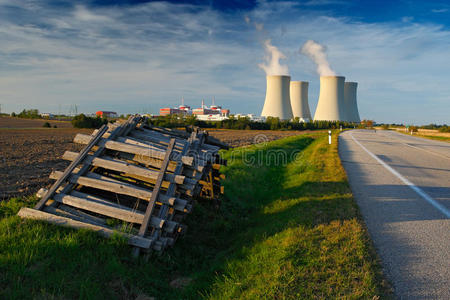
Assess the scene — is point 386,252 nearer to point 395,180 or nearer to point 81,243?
point 81,243

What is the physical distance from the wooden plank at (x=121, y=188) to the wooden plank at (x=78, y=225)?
0.63 m

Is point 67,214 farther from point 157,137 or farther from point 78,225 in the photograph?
point 157,137

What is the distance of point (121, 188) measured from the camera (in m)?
4.60

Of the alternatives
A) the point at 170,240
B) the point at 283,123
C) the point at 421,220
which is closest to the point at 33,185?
the point at 170,240

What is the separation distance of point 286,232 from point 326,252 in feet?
2.66

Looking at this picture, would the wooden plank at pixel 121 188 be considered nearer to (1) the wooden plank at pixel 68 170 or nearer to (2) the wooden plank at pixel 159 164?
(1) the wooden plank at pixel 68 170

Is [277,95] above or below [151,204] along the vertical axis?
above

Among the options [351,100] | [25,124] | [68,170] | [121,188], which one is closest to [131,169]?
[121,188]

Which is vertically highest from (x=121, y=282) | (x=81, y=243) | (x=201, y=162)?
(x=201, y=162)

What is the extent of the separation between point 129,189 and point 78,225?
0.81m

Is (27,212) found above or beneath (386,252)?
above

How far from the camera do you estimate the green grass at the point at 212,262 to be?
3154mm

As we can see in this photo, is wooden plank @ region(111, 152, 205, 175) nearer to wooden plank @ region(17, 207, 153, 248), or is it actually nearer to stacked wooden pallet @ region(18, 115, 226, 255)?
stacked wooden pallet @ region(18, 115, 226, 255)

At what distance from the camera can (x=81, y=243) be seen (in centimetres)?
384
